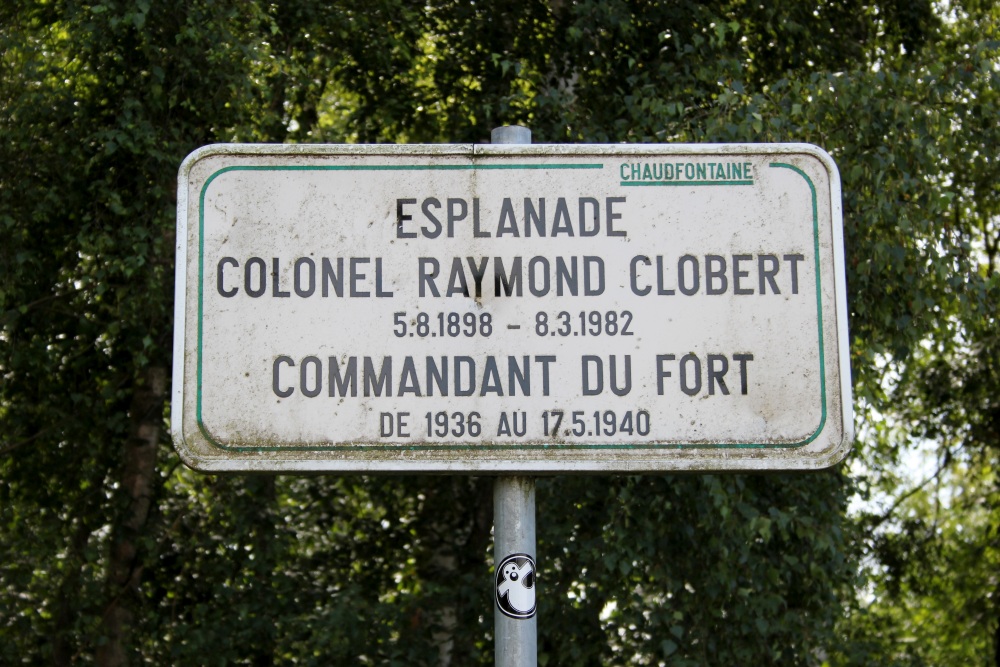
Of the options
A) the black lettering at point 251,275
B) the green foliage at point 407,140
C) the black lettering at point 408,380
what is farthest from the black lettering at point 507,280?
the green foliage at point 407,140

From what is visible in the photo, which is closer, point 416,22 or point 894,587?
point 416,22

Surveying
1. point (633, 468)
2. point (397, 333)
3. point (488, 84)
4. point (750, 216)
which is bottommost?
point (633, 468)

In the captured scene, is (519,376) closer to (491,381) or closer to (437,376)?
(491,381)

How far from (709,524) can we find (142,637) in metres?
3.62

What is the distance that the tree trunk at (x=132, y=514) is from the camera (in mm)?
7148

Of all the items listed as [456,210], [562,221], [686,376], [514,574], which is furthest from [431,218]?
[514,574]

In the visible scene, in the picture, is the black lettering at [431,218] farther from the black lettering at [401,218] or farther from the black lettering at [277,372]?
the black lettering at [277,372]

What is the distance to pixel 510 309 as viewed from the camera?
2.38 metres

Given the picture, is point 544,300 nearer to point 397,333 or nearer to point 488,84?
point 397,333

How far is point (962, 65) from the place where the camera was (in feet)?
22.1

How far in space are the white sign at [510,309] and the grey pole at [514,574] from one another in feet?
0.24

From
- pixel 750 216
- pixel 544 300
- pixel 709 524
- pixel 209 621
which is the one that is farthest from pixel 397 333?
pixel 209 621

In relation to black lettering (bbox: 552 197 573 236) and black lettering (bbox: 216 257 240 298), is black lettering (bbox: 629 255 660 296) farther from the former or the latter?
black lettering (bbox: 216 257 240 298)

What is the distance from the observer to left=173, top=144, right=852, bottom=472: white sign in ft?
7.63
